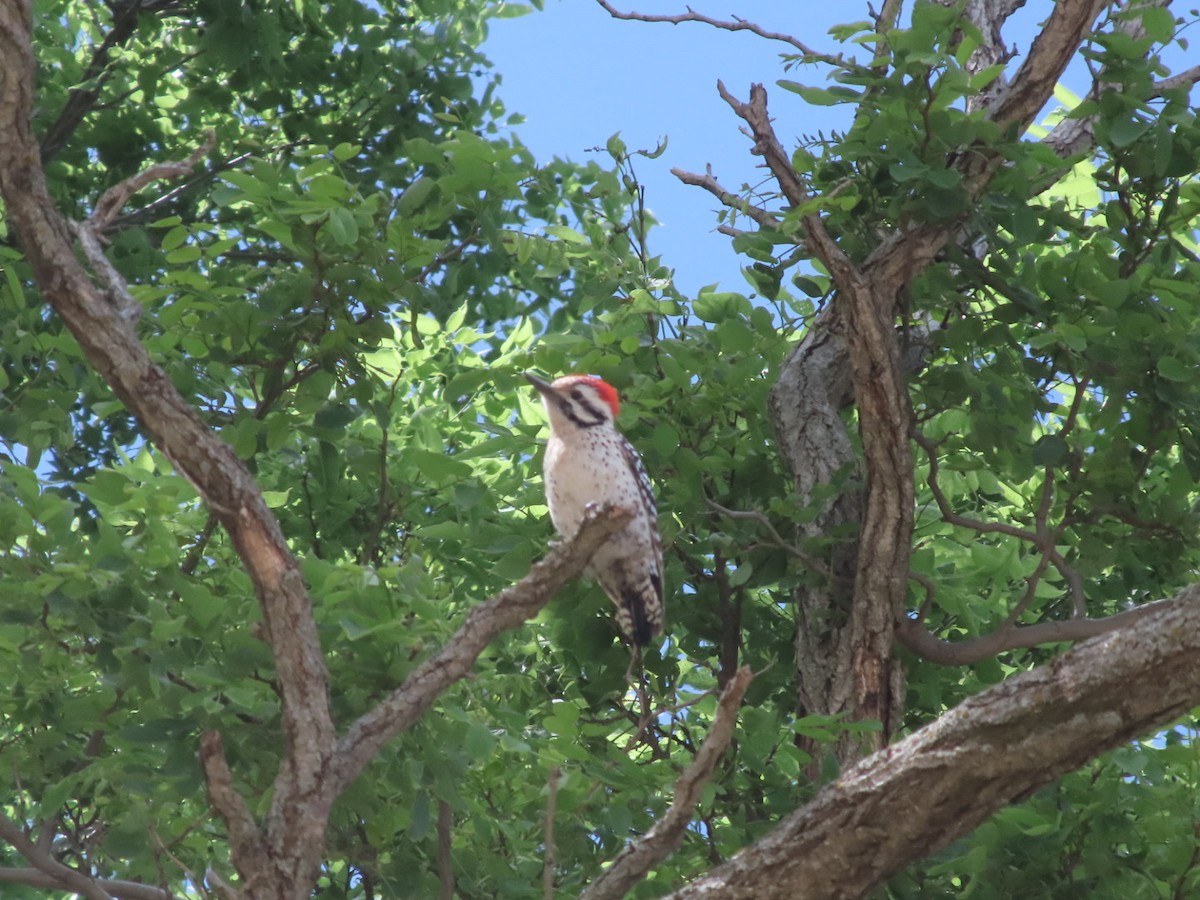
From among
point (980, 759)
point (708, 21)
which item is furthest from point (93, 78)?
point (980, 759)

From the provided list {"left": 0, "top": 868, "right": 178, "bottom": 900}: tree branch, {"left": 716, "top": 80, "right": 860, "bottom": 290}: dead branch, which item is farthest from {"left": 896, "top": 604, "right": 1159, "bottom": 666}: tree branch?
{"left": 0, "top": 868, "right": 178, "bottom": 900}: tree branch

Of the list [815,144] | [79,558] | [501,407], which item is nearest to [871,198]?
[815,144]

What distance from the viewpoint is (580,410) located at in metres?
5.93

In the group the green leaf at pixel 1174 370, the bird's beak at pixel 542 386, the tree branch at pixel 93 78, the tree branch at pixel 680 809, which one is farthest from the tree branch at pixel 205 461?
the tree branch at pixel 93 78

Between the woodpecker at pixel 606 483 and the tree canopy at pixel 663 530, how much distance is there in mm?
142

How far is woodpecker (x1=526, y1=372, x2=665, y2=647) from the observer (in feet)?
18.9

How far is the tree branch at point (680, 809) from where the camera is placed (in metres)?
3.38

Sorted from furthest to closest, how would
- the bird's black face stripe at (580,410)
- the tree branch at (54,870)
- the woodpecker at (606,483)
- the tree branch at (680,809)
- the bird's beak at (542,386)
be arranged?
the bird's black face stripe at (580,410) < the woodpecker at (606,483) < the bird's beak at (542,386) < the tree branch at (54,870) < the tree branch at (680,809)

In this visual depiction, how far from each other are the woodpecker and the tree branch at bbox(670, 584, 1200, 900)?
2.28 m

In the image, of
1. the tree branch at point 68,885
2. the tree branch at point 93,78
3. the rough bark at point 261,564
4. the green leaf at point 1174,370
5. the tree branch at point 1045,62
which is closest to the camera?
the rough bark at point 261,564

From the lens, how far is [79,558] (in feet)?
13.6

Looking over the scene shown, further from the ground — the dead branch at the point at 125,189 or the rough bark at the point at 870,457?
the dead branch at the point at 125,189

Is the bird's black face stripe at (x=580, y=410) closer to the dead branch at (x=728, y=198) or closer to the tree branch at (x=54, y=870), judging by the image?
the dead branch at (x=728, y=198)

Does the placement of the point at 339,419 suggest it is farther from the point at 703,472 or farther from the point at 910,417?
the point at 910,417
